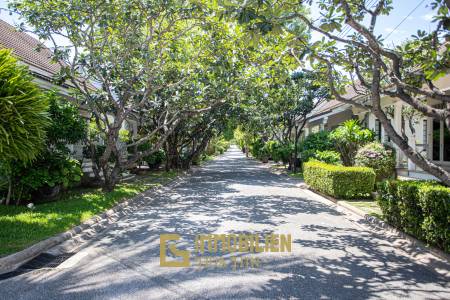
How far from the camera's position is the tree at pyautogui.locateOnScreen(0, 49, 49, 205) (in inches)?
267

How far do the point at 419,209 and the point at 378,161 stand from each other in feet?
21.1

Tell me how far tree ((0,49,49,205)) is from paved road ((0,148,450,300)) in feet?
8.03

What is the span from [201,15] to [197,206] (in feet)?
18.7

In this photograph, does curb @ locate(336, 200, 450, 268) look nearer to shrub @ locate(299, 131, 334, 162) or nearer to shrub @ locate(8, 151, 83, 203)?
shrub @ locate(8, 151, 83, 203)

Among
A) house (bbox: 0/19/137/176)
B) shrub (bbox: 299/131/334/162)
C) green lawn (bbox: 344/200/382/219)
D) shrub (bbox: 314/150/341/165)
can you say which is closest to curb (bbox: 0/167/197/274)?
house (bbox: 0/19/137/176)

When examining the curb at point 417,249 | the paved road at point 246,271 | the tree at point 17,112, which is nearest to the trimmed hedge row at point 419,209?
the curb at point 417,249

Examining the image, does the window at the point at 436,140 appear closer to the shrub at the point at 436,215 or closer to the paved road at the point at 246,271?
the paved road at the point at 246,271

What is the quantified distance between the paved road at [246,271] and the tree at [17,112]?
8.03 ft

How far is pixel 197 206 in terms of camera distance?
34.6 ft

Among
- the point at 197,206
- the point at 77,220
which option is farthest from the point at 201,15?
the point at 77,220

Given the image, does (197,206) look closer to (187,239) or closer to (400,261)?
(187,239)

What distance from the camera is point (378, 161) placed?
1258cm

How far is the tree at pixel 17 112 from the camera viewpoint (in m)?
6.79

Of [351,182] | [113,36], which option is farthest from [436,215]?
[113,36]
